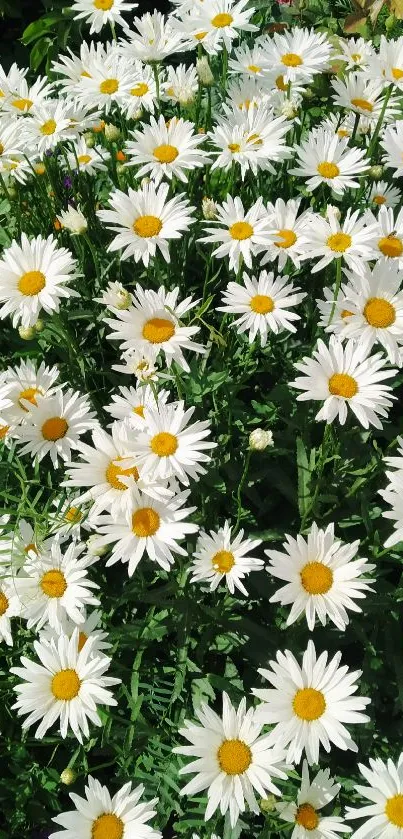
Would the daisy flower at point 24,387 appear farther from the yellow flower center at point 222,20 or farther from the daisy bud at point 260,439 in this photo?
the yellow flower center at point 222,20

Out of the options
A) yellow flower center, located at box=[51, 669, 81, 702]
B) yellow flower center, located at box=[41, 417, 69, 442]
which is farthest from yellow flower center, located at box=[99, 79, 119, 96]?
yellow flower center, located at box=[51, 669, 81, 702]

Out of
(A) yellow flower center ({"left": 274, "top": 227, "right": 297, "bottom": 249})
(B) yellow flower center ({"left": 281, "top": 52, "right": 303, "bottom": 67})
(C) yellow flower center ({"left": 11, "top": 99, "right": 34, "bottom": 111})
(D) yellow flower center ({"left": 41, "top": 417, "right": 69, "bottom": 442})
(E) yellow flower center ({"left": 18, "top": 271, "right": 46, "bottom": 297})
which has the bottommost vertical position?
(D) yellow flower center ({"left": 41, "top": 417, "right": 69, "bottom": 442})

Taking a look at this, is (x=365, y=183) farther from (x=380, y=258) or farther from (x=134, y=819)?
(x=134, y=819)


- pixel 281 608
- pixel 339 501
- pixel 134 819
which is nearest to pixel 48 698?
pixel 134 819

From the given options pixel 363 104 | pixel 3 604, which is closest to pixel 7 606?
pixel 3 604

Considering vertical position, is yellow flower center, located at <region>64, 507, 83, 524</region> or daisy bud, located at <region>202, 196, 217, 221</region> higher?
daisy bud, located at <region>202, 196, 217, 221</region>

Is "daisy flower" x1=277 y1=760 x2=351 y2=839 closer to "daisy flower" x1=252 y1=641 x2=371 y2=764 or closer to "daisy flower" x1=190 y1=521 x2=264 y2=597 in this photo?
"daisy flower" x1=252 y1=641 x2=371 y2=764

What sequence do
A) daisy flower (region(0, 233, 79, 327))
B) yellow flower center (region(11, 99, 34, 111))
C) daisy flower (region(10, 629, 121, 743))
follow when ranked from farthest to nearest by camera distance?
yellow flower center (region(11, 99, 34, 111)) → daisy flower (region(0, 233, 79, 327)) → daisy flower (region(10, 629, 121, 743))

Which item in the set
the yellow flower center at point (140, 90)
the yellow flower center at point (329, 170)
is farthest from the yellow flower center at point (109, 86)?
the yellow flower center at point (329, 170)
